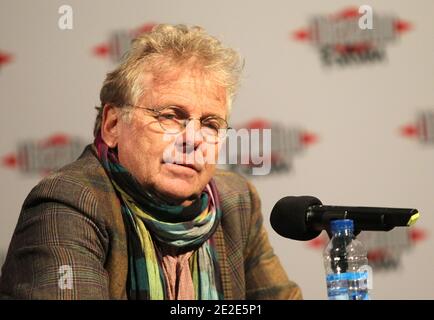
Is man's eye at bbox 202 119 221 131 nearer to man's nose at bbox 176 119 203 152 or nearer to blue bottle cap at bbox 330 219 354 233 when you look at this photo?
man's nose at bbox 176 119 203 152

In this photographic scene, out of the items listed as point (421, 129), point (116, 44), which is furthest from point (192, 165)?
point (421, 129)

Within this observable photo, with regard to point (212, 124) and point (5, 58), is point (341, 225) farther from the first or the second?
point (5, 58)

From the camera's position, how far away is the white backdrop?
2064 millimetres

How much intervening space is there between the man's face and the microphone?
50 cm

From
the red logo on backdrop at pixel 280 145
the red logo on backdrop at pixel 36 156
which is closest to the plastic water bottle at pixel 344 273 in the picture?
the red logo on backdrop at pixel 280 145

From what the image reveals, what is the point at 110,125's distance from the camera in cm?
203

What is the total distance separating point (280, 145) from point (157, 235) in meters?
0.48

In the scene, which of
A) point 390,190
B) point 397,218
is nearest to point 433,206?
point 390,190

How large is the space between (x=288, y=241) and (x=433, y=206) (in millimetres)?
500

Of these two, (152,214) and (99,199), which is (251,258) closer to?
(152,214)
